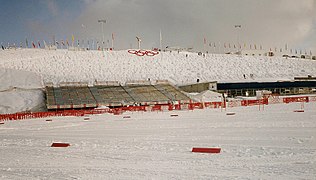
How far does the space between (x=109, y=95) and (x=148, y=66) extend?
24.1 meters

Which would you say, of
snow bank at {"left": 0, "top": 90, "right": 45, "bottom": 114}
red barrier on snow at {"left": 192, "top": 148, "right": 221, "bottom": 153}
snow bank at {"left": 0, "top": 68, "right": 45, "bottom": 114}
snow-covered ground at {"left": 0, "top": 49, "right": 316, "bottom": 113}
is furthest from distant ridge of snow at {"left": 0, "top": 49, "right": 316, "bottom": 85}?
red barrier on snow at {"left": 192, "top": 148, "right": 221, "bottom": 153}

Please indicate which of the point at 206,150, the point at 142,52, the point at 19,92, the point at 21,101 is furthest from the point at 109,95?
the point at 206,150

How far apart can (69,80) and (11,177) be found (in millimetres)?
49888

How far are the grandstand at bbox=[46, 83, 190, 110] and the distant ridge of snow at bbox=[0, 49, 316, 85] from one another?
21.0ft

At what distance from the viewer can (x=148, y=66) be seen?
6656 centimetres

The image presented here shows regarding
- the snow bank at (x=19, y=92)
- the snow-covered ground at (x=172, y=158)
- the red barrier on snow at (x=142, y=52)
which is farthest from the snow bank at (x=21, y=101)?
the red barrier on snow at (x=142, y=52)

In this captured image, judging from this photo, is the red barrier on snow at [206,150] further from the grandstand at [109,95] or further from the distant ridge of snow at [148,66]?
the distant ridge of snow at [148,66]

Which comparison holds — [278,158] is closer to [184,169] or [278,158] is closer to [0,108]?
[184,169]

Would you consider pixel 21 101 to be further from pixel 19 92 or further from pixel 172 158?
pixel 172 158

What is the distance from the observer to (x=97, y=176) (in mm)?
6684

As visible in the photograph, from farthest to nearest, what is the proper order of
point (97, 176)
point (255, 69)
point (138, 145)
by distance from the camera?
point (255, 69), point (138, 145), point (97, 176)

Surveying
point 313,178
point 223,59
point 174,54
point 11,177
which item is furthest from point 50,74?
point 313,178

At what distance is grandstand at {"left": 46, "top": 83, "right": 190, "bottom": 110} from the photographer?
1556 inches

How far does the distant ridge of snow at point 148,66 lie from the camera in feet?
192
